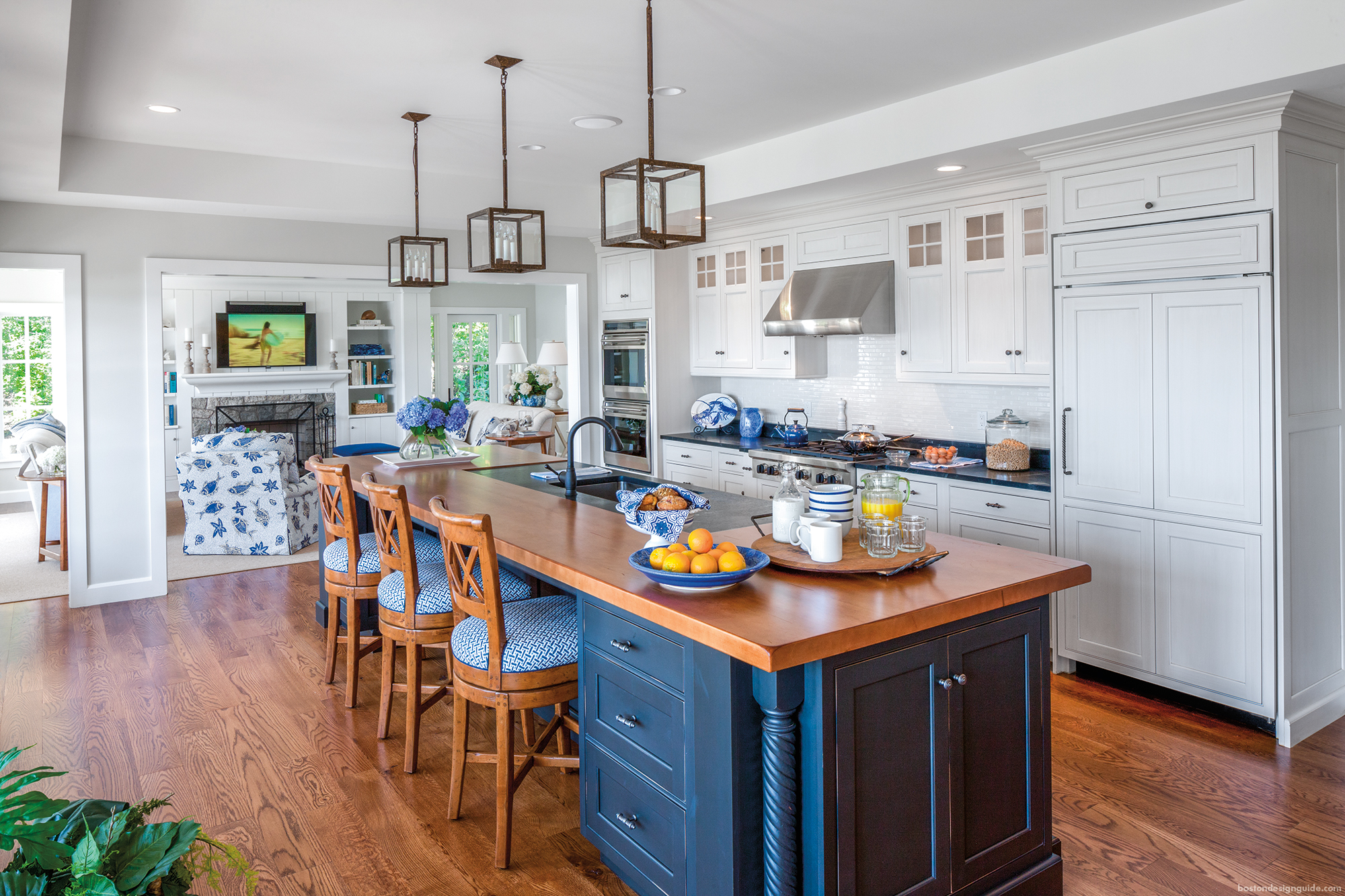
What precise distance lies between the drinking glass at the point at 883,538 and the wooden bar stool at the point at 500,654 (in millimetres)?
842

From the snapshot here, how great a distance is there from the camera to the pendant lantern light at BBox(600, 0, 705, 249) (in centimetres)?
274

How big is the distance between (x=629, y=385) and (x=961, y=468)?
9.53 feet

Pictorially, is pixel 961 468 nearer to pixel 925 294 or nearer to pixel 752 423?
pixel 925 294

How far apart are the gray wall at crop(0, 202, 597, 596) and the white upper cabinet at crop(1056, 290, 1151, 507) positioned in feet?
16.5

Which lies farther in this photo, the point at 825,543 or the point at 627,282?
the point at 627,282

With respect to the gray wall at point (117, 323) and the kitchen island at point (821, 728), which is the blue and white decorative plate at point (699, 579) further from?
the gray wall at point (117, 323)

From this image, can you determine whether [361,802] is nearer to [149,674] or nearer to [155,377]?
[149,674]

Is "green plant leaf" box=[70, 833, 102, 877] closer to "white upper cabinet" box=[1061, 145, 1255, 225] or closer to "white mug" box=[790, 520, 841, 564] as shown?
"white mug" box=[790, 520, 841, 564]

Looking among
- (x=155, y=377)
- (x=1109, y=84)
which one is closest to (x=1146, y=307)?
(x=1109, y=84)

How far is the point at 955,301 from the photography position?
477 cm

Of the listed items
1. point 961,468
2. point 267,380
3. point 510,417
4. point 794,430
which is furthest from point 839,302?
point 267,380

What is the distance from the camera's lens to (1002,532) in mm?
4211

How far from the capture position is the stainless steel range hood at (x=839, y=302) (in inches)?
197

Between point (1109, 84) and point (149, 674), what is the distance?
193 inches
